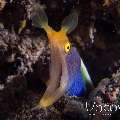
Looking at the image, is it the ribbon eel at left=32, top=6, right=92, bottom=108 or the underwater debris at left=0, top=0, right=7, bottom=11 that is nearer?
the ribbon eel at left=32, top=6, right=92, bottom=108

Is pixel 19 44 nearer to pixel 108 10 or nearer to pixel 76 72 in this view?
pixel 76 72

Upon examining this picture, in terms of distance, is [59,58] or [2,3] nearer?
[59,58]

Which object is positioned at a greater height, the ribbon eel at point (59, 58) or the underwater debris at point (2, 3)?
the underwater debris at point (2, 3)

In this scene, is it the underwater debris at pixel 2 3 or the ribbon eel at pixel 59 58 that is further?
the underwater debris at pixel 2 3

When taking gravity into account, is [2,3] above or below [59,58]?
above

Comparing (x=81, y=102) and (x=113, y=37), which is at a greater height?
(x=113, y=37)

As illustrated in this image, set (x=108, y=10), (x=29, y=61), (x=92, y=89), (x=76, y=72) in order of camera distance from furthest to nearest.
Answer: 1. (x=108, y=10)
2. (x=29, y=61)
3. (x=92, y=89)
4. (x=76, y=72)

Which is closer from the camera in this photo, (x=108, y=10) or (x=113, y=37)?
(x=108, y=10)

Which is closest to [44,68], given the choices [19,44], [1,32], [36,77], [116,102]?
[36,77]

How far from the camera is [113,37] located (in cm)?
368

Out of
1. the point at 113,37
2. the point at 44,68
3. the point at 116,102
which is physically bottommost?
the point at 116,102

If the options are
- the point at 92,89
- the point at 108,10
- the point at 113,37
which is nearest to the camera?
the point at 92,89

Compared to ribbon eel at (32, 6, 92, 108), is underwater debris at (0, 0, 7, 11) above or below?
above

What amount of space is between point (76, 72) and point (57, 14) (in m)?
1.17
